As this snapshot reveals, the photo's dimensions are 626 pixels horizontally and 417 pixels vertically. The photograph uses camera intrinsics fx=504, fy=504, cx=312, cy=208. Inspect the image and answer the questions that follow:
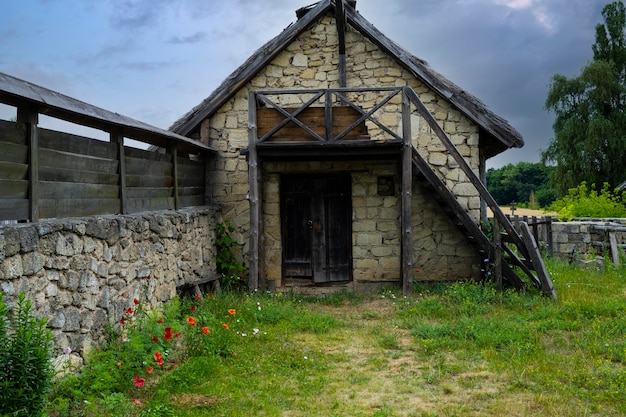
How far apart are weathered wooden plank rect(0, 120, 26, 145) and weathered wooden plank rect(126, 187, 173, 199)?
6.06 feet

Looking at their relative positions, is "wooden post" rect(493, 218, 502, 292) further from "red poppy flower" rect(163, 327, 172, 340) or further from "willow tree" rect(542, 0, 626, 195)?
"willow tree" rect(542, 0, 626, 195)

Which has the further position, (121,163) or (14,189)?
(121,163)

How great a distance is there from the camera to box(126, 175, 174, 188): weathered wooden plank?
6.07m

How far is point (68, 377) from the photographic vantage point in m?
3.83

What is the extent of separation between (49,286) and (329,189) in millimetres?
5778

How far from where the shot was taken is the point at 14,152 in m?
4.07

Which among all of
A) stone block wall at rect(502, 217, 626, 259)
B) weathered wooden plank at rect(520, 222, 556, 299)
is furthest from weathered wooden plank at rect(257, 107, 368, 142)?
stone block wall at rect(502, 217, 626, 259)

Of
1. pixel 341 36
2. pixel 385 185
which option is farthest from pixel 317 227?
pixel 341 36

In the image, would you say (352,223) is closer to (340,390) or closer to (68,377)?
(340,390)

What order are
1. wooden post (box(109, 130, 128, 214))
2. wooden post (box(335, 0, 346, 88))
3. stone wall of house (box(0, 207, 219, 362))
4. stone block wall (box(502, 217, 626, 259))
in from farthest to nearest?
stone block wall (box(502, 217, 626, 259)) < wooden post (box(335, 0, 346, 88)) < wooden post (box(109, 130, 128, 214)) < stone wall of house (box(0, 207, 219, 362))

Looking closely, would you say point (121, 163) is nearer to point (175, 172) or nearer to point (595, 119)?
point (175, 172)

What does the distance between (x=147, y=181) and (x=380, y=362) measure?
3.68m

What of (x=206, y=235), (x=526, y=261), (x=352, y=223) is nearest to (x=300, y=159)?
(x=352, y=223)

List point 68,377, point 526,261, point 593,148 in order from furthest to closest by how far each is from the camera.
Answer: point 593,148 < point 526,261 < point 68,377
